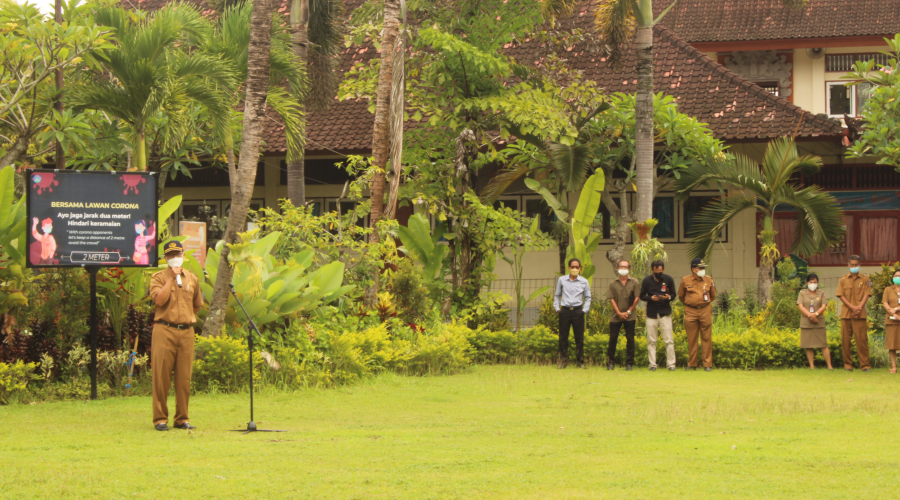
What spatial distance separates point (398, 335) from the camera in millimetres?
14430

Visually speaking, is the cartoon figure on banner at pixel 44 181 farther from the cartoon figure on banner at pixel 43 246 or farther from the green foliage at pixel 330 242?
the green foliage at pixel 330 242

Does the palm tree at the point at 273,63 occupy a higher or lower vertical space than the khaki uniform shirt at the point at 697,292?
higher

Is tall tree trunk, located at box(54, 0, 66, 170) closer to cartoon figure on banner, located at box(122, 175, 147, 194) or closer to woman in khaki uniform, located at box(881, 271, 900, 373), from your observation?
cartoon figure on banner, located at box(122, 175, 147, 194)

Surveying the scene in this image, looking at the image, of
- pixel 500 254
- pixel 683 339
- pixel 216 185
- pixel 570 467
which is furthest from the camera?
pixel 216 185

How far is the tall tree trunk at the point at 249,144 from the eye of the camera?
11.6m

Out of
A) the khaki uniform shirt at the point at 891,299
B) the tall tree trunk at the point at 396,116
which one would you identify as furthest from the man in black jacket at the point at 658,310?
the tall tree trunk at the point at 396,116

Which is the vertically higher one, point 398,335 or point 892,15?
point 892,15

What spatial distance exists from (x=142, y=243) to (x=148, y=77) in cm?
282

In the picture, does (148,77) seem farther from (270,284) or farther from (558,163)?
(558,163)

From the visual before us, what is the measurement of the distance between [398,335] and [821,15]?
18.0 m

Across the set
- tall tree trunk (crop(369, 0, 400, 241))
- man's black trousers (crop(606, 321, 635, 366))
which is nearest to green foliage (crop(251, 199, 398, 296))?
tall tree trunk (crop(369, 0, 400, 241))

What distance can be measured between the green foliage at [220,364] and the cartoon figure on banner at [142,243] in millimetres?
1139

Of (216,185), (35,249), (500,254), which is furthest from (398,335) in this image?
(216,185)

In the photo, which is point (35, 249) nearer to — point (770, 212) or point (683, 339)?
point (683, 339)
